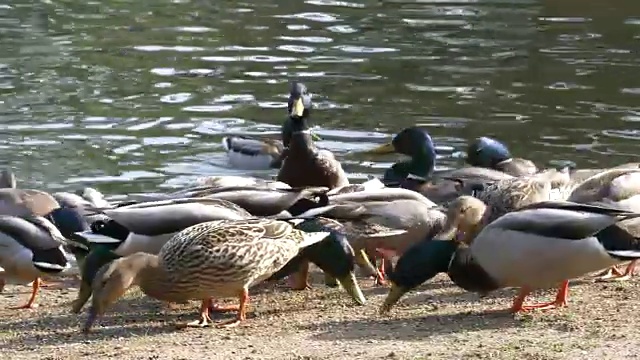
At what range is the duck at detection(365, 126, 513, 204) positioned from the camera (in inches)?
452

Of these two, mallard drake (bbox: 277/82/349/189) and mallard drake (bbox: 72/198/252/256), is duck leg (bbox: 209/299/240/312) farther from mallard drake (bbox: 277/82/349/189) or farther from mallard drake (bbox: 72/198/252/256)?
mallard drake (bbox: 277/82/349/189)

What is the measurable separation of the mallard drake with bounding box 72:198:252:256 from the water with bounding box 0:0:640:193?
431cm

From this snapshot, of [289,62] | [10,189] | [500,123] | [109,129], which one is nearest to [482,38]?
[289,62]

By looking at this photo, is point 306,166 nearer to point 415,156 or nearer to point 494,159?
point 415,156

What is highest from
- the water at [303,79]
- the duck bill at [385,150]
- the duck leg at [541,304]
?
the duck leg at [541,304]

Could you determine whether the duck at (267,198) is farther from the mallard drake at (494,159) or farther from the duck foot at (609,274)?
the mallard drake at (494,159)

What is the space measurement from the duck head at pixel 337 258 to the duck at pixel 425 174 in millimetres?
2459

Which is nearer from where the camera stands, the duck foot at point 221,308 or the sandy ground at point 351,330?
the sandy ground at point 351,330

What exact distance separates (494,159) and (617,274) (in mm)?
3514

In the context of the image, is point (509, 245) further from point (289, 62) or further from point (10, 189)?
point (289, 62)

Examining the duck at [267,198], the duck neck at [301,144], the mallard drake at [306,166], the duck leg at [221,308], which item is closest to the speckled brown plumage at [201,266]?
the duck leg at [221,308]

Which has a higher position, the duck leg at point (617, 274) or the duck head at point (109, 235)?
the duck head at point (109, 235)

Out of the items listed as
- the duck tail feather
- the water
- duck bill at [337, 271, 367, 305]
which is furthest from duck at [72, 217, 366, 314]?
the water

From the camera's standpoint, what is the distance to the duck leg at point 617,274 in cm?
943
